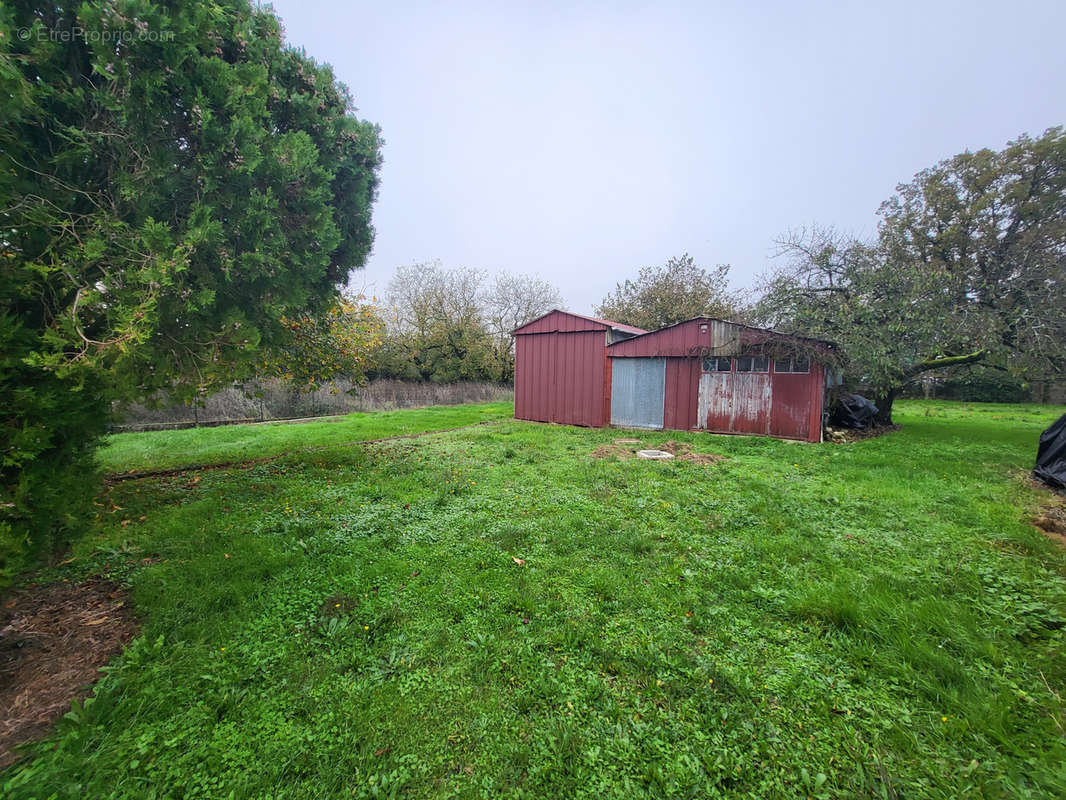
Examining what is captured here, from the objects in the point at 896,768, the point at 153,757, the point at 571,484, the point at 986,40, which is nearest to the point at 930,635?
the point at 896,768

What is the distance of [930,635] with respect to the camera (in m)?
2.32

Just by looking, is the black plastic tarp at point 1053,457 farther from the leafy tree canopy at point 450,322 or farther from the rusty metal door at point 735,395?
the leafy tree canopy at point 450,322

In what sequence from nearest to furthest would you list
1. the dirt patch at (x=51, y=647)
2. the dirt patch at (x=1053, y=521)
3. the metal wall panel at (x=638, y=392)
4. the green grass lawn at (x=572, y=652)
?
the green grass lawn at (x=572, y=652) → the dirt patch at (x=51, y=647) → the dirt patch at (x=1053, y=521) → the metal wall panel at (x=638, y=392)

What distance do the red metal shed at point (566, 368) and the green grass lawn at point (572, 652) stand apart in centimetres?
741

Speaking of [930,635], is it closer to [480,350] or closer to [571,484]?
[571,484]

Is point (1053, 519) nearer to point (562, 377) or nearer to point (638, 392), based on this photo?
point (638, 392)

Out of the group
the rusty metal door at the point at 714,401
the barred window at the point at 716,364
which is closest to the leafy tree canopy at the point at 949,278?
the barred window at the point at 716,364

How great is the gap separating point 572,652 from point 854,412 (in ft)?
43.6

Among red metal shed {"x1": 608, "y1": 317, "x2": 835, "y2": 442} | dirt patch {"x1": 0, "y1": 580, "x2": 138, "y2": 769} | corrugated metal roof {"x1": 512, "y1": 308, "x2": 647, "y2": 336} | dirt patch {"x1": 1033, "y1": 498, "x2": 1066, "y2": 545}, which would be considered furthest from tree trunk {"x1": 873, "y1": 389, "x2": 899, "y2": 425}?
dirt patch {"x1": 0, "y1": 580, "x2": 138, "y2": 769}

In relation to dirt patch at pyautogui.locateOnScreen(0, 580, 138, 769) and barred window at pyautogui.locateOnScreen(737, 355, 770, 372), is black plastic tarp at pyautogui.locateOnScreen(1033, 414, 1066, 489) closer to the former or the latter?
barred window at pyautogui.locateOnScreen(737, 355, 770, 372)

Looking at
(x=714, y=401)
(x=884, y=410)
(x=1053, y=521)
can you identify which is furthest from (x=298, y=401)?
(x=884, y=410)

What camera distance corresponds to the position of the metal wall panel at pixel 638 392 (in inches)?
436

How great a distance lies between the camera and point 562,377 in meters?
12.6

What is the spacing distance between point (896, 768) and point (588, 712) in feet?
4.21
